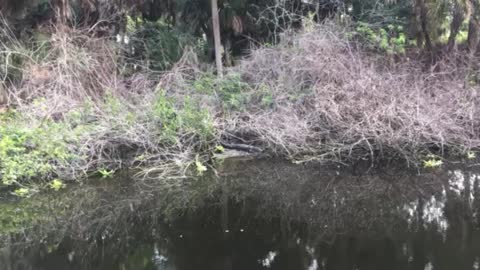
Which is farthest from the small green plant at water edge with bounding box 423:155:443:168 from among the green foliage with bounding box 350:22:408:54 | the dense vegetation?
the green foliage with bounding box 350:22:408:54

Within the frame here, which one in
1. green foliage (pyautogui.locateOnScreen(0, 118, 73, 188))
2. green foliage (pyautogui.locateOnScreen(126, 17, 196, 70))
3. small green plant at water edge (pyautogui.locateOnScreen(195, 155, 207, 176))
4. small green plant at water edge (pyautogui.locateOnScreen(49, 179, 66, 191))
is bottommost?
small green plant at water edge (pyautogui.locateOnScreen(195, 155, 207, 176))

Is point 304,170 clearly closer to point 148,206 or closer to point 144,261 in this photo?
point 148,206

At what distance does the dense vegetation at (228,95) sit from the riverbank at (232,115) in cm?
2

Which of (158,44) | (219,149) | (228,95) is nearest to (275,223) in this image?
(219,149)

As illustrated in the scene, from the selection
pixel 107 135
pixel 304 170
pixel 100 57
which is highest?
pixel 100 57

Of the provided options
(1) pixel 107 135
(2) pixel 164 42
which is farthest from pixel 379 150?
(2) pixel 164 42

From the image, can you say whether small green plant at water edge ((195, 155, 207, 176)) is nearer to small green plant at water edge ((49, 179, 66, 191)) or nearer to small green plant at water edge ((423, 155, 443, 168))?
small green plant at water edge ((49, 179, 66, 191))

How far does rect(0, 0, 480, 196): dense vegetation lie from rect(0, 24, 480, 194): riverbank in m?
0.02

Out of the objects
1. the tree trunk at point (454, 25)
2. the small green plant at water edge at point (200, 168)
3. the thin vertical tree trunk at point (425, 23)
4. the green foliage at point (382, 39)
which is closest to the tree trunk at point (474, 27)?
the tree trunk at point (454, 25)

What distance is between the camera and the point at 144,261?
5.49m

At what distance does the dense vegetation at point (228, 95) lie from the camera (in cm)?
827

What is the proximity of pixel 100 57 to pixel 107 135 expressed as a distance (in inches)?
112

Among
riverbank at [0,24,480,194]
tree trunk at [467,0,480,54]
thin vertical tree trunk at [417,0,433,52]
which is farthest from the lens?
thin vertical tree trunk at [417,0,433,52]

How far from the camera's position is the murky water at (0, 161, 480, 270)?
538 cm
